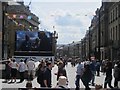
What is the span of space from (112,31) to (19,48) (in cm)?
3402

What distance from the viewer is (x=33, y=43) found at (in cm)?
3825

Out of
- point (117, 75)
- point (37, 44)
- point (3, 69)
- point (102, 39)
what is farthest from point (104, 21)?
point (117, 75)

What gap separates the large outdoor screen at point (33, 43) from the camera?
3794 centimetres

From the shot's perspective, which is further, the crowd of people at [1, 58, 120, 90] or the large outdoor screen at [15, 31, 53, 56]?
the large outdoor screen at [15, 31, 53, 56]

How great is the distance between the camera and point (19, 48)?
38.4 metres

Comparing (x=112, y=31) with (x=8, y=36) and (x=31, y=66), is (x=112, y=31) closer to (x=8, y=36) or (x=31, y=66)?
(x=8, y=36)

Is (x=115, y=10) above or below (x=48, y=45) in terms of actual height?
above

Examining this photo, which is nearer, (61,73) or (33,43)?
(61,73)

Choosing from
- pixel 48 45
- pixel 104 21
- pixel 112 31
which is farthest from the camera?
pixel 104 21

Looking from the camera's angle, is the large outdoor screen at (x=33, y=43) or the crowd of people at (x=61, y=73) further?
the large outdoor screen at (x=33, y=43)

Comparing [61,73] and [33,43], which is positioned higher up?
[33,43]

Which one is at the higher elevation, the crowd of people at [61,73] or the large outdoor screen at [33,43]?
the large outdoor screen at [33,43]

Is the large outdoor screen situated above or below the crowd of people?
above

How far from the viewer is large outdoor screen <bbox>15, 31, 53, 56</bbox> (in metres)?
37.9
